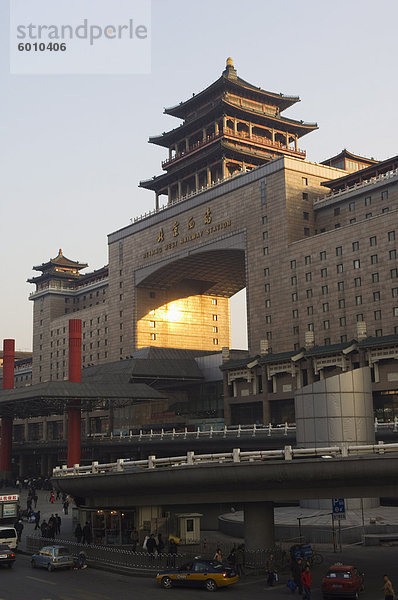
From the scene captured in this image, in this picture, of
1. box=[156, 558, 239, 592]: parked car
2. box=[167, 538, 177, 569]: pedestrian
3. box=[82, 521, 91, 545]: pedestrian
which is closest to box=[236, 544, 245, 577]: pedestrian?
box=[156, 558, 239, 592]: parked car

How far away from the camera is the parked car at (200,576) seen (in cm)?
3272

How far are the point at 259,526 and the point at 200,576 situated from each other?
16.1 feet

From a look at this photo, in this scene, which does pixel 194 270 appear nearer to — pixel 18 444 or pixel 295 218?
pixel 295 218

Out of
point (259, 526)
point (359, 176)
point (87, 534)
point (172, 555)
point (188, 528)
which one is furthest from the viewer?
point (359, 176)

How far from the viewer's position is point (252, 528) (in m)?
36.9

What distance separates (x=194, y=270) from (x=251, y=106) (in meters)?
37.5

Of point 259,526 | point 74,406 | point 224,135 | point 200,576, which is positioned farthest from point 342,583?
point 224,135

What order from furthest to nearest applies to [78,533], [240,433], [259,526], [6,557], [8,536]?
1. [240,433]
2. [78,533]
3. [8,536]
4. [6,557]
5. [259,526]

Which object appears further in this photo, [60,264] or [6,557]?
[60,264]

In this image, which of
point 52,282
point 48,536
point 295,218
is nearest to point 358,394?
point 48,536

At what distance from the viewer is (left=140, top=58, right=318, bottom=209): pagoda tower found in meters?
138

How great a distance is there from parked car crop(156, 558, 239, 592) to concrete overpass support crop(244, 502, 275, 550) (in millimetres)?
3420

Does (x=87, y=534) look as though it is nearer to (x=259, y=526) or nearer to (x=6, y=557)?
A: (x=6, y=557)

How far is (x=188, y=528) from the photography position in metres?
44.8
